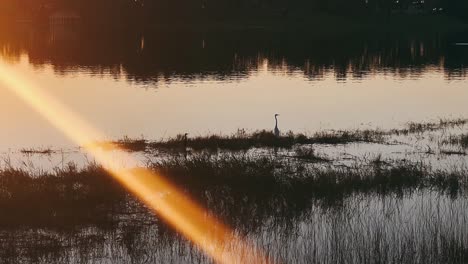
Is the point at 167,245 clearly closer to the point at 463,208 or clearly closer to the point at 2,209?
the point at 2,209

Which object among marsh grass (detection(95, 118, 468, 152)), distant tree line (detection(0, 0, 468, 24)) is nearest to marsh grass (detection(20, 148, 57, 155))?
marsh grass (detection(95, 118, 468, 152))

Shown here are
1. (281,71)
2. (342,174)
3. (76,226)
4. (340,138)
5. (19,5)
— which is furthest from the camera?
(19,5)

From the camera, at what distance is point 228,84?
5775cm

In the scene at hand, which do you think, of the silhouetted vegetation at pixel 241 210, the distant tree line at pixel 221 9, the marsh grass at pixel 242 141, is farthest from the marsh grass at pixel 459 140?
the distant tree line at pixel 221 9

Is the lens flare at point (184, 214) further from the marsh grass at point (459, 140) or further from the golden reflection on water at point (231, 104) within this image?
the marsh grass at point (459, 140)

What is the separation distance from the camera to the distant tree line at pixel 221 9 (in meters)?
146

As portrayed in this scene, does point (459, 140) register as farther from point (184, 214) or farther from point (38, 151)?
point (38, 151)

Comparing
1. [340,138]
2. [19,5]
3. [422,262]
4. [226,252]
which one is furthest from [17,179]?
[19,5]

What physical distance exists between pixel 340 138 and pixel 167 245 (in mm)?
16241

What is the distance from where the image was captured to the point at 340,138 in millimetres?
28688

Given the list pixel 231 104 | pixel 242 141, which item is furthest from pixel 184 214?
pixel 231 104

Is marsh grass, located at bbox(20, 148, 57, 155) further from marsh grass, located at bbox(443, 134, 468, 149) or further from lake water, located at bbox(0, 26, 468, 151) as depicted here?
marsh grass, located at bbox(443, 134, 468, 149)

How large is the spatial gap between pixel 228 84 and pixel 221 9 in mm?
92346

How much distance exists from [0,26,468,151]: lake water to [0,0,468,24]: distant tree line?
118 feet
